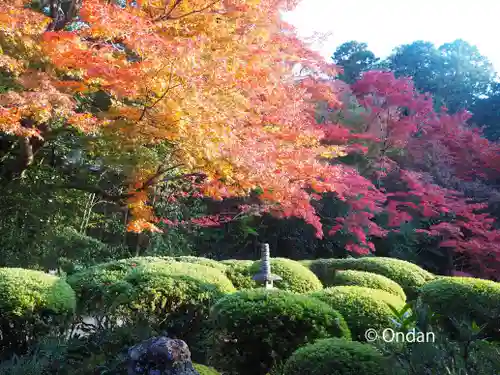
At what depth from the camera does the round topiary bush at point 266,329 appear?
11.9 ft

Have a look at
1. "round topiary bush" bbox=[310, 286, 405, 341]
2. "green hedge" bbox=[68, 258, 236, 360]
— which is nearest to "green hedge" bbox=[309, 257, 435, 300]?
"round topiary bush" bbox=[310, 286, 405, 341]

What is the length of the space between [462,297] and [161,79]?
418cm

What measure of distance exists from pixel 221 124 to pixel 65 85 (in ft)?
6.25

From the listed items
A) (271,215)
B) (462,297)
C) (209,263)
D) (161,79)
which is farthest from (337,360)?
(271,215)

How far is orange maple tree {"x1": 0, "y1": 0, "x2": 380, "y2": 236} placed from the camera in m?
4.91

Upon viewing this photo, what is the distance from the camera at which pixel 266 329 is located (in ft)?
11.8

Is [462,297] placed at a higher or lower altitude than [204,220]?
lower

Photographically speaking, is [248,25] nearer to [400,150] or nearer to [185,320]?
[185,320]

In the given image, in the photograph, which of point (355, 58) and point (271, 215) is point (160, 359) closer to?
point (271, 215)

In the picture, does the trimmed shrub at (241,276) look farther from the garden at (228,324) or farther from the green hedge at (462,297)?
the green hedge at (462,297)

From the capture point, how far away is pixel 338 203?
1183 cm

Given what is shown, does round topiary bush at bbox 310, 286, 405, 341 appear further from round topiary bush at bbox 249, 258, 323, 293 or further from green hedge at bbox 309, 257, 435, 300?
green hedge at bbox 309, 257, 435, 300

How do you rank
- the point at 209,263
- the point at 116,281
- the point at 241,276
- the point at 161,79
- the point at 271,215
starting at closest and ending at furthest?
the point at 161,79 < the point at 116,281 < the point at 241,276 < the point at 209,263 < the point at 271,215

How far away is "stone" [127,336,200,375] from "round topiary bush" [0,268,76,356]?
6.39 ft
